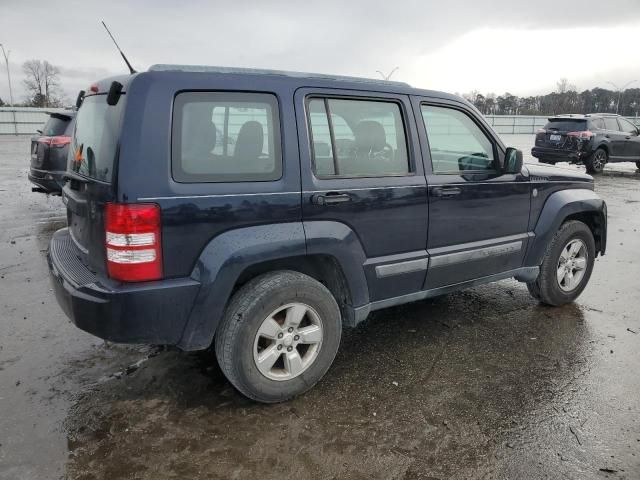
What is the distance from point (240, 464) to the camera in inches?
97.7

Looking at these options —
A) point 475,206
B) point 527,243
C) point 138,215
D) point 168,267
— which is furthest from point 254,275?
point 527,243

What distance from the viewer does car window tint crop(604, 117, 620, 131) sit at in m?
15.4

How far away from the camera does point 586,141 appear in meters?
14.6

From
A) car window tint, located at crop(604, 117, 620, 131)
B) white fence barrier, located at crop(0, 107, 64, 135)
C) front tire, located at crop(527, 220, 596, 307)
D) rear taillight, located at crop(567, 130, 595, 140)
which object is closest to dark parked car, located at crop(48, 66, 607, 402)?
front tire, located at crop(527, 220, 596, 307)

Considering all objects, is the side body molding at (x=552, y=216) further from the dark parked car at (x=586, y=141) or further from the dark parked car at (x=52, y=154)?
the dark parked car at (x=586, y=141)

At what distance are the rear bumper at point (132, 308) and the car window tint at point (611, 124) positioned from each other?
16389 millimetres

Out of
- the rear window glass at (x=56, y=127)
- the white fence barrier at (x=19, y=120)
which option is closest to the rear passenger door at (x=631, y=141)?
the rear window glass at (x=56, y=127)

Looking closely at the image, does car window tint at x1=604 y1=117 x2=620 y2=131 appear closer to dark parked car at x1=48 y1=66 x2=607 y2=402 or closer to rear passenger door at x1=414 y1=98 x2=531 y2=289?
rear passenger door at x1=414 y1=98 x2=531 y2=289

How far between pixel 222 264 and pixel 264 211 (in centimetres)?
38

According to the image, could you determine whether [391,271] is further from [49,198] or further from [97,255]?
[49,198]

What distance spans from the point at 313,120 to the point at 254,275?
3.31ft

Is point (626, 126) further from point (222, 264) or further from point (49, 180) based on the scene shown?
point (222, 264)

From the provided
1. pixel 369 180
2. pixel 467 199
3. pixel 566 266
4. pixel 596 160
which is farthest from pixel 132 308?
pixel 596 160

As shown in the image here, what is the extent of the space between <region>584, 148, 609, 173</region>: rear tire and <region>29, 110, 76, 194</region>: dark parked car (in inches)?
549
